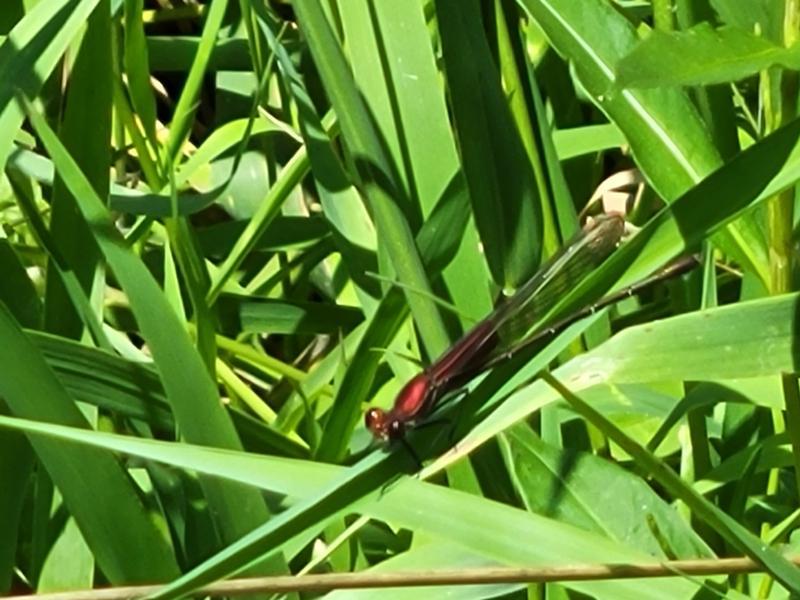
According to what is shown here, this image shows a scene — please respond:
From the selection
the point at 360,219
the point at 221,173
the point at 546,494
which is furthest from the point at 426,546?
the point at 221,173

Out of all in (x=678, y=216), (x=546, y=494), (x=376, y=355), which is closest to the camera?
(x=678, y=216)

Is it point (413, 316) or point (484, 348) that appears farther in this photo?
point (413, 316)

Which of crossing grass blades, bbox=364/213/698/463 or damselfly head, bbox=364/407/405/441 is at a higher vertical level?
crossing grass blades, bbox=364/213/698/463

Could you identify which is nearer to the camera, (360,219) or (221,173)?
(360,219)

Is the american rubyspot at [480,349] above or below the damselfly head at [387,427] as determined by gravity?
above

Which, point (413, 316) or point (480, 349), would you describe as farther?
point (413, 316)

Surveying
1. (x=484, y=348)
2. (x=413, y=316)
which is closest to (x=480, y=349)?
(x=484, y=348)

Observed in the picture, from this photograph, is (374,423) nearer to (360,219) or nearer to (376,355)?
(376,355)

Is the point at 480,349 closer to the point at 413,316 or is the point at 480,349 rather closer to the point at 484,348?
the point at 484,348
